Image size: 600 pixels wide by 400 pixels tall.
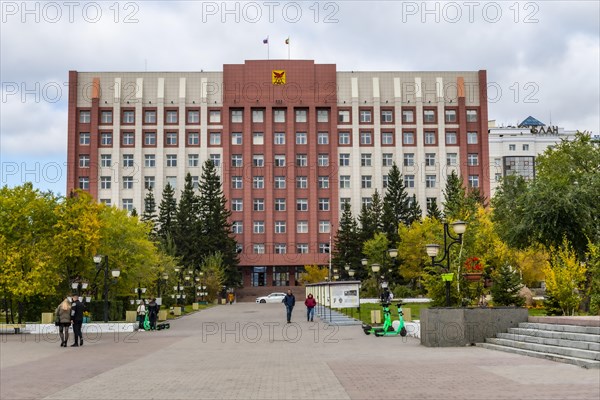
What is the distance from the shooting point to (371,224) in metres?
82.8

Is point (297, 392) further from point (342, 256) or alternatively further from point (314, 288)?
point (342, 256)

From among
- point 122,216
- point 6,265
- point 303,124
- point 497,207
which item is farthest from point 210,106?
point 6,265

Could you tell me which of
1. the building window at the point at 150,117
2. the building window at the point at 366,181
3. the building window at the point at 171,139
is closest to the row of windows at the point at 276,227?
the building window at the point at 366,181

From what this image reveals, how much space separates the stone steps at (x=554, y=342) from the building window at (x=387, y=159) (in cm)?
7456

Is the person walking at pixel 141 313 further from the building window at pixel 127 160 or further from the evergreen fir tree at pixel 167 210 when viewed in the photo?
the building window at pixel 127 160

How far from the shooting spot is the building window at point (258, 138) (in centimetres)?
9206

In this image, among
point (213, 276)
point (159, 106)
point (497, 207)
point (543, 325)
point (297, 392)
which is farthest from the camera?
point (159, 106)

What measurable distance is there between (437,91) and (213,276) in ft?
130

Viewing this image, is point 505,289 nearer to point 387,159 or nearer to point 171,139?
point 387,159

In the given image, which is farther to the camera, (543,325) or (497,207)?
(497,207)

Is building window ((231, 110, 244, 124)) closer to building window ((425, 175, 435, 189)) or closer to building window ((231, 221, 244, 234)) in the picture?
building window ((231, 221, 244, 234))

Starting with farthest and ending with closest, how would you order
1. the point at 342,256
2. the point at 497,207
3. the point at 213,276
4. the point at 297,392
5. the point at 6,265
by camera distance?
the point at 342,256 → the point at 213,276 → the point at 497,207 → the point at 6,265 → the point at 297,392

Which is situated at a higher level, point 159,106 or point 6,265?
point 159,106

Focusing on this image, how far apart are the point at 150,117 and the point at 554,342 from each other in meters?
80.7
